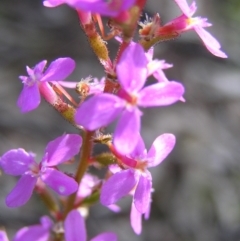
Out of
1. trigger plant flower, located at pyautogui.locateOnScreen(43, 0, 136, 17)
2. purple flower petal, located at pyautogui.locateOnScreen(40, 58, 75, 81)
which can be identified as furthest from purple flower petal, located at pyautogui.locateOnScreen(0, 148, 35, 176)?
trigger plant flower, located at pyautogui.locateOnScreen(43, 0, 136, 17)

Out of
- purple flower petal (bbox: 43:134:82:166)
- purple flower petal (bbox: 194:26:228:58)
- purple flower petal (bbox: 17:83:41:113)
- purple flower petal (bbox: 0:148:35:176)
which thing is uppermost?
purple flower petal (bbox: 17:83:41:113)

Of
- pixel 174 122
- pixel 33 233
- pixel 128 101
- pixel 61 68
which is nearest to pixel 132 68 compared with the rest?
pixel 128 101

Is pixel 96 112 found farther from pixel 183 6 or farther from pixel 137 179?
pixel 183 6

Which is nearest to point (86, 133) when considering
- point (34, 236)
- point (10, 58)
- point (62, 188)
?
point (62, 188)

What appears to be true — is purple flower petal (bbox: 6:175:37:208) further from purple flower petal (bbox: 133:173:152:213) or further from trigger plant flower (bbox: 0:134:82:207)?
purple flower petal (bbox: 133:173:152:213)

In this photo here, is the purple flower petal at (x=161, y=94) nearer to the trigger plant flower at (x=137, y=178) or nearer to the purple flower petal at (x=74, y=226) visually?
the trigger plant flower at (x=137, y=178)

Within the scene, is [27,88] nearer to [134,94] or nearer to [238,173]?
[134,94]
